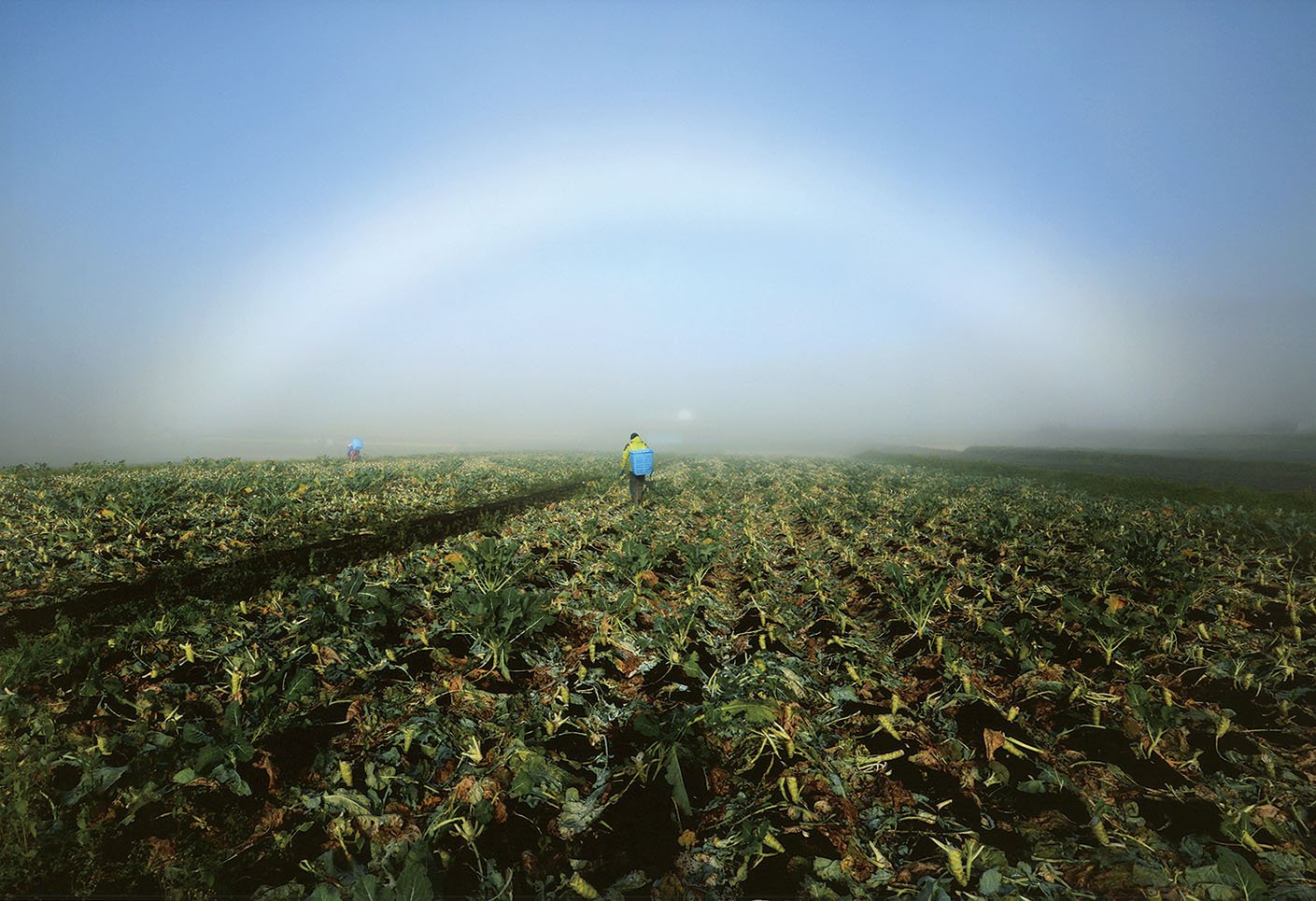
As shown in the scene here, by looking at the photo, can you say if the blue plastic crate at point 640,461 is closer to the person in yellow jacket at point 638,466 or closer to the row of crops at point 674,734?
the person in yellow jacket at point 638,466

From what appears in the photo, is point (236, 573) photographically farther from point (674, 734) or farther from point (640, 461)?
point (640, 461)

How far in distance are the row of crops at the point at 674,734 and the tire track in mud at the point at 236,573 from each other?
0.43 m

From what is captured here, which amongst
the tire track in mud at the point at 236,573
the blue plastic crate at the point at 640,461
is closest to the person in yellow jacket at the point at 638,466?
the blue plastic crate at the point at 640,461

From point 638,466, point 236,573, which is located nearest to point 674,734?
point 236,573

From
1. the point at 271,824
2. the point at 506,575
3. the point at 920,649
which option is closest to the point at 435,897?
the point at 271,824

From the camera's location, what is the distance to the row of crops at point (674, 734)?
3340mm

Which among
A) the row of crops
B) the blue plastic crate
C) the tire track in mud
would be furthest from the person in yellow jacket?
the row of crops

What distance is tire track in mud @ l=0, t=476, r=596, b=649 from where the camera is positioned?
7.17 metres

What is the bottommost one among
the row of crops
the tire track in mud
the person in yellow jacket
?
the row of crops

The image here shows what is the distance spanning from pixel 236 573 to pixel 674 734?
32.1 ft

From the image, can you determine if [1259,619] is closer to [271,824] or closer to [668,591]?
[668,591]

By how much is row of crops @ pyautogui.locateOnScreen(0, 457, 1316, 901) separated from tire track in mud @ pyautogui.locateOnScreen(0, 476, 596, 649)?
43 centimetres

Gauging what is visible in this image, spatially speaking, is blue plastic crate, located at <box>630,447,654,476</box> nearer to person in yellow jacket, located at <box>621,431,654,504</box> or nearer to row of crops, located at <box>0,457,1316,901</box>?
person in yellow jacket, located at <box>621,431,654,504</box>

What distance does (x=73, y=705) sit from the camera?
4.85m
